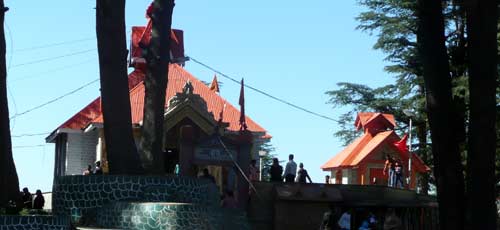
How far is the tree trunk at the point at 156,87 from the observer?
2234 centimetres

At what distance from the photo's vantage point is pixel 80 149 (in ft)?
123

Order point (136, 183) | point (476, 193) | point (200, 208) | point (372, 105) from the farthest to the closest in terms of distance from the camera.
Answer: point (372, 105) < point (136, 183) < point (200, 208) < point (476, 193)

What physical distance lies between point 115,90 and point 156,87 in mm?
1511

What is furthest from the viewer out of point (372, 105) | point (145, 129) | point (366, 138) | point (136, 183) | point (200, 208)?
point (372, 105)

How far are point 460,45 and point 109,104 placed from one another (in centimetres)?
2206

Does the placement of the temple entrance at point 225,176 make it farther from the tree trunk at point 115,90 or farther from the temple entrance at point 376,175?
the temple entrance at point 376,175

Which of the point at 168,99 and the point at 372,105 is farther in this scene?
the point at 372,105

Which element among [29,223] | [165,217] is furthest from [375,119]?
[29,223]

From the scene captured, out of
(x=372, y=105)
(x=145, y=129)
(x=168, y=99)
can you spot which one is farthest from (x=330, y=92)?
(x=145, y=129)

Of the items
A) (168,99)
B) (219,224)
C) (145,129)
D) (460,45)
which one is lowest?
(219,224)

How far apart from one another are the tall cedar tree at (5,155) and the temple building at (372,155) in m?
18.1

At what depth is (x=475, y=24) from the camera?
633 inches

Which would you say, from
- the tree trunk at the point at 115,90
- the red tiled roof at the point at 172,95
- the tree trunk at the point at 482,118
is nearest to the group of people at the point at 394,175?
the red tiled roof at the point at 172,95

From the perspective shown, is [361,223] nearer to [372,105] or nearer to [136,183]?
[136,183]
